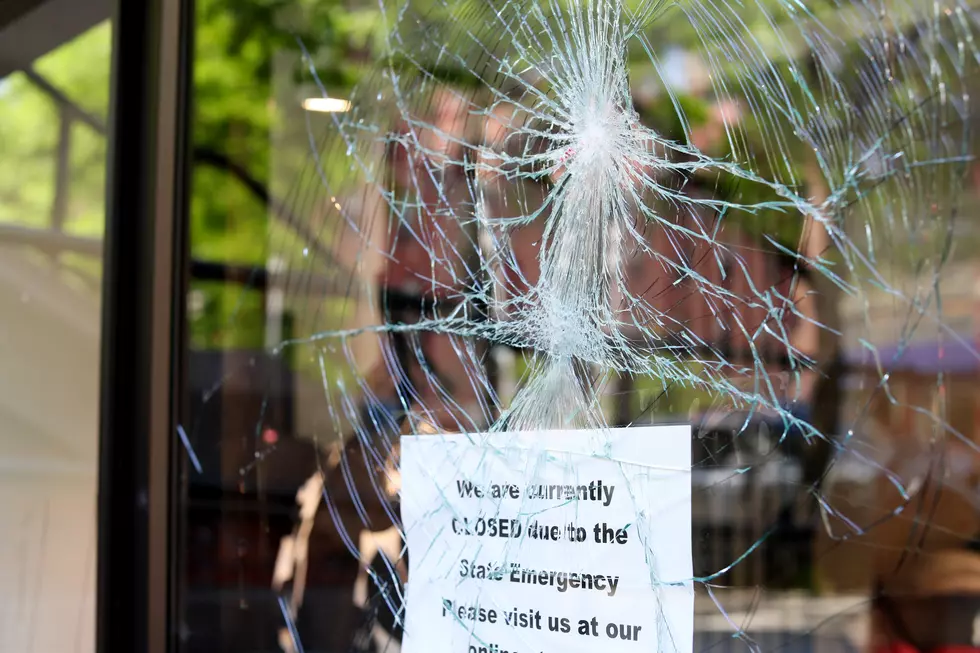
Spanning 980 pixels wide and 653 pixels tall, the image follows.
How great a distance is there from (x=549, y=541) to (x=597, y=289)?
12.1 inches

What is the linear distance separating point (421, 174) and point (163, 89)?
56 cm

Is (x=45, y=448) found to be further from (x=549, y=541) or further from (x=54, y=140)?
(x=549, y=541)

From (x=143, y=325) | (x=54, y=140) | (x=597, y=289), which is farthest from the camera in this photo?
(x=54, y=140)

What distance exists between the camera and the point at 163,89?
159 cm

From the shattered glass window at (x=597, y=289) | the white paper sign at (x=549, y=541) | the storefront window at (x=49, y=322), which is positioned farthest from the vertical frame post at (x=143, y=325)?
the white paper sign at (x=549, y=541)

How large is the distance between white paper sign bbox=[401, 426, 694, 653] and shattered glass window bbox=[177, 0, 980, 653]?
0.02 m

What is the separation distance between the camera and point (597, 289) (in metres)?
1.10

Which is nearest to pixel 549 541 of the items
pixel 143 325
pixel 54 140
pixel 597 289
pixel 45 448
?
pixel 597 289

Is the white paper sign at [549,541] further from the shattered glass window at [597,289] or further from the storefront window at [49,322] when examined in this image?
the storefront window at [49,322]

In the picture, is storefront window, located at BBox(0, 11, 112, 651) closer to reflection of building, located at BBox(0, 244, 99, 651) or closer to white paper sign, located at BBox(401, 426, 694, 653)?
reflection of building, located at BBox(0, 244, 99, 651)

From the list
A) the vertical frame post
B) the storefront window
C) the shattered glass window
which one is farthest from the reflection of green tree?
the shattered glass window

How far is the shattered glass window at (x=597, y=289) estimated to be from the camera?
2.85 ft

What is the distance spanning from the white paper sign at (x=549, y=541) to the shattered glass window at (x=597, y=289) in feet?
0.06

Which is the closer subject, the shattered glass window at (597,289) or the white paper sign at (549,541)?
the shattered glass window at (597,289)
